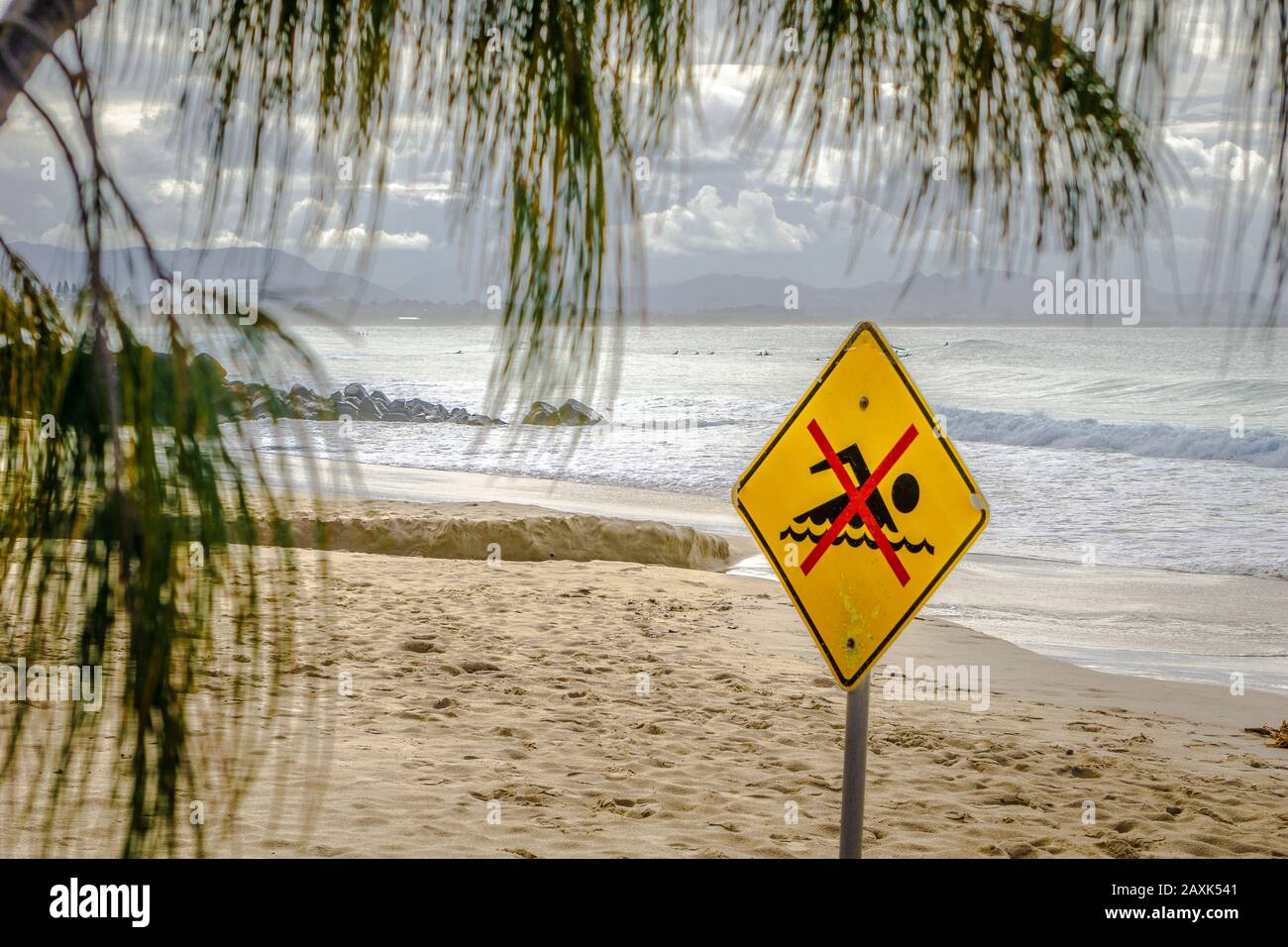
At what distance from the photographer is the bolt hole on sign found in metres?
2.88

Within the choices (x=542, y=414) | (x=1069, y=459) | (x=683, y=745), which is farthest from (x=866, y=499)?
(x=1069, y=459)

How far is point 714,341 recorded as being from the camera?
258 ft

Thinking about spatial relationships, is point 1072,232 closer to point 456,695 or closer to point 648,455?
point 456,695

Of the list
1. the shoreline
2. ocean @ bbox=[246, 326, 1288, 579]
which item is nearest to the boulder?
ocean @ bbox=[246, 326, 1288, 579]

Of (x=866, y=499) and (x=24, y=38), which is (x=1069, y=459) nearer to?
(x=866, y=499)

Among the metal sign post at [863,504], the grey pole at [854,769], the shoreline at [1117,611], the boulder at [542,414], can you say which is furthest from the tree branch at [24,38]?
the shoreline at [1117,611]

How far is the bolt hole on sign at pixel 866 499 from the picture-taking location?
2.88 meters

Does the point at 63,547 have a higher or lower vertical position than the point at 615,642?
higher

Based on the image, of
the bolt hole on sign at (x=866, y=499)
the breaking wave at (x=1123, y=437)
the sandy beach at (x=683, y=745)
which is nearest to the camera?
the bolt hole on sign at (x=866, y=499)

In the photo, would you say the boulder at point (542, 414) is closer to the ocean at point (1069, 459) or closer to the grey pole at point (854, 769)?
the ocean at point (1069, 459)

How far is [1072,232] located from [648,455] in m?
23.2

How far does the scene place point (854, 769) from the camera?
2.90 m

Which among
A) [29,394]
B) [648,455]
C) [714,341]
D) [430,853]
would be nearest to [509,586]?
[430,853]

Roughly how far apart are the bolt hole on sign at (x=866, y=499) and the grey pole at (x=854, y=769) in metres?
0.06
